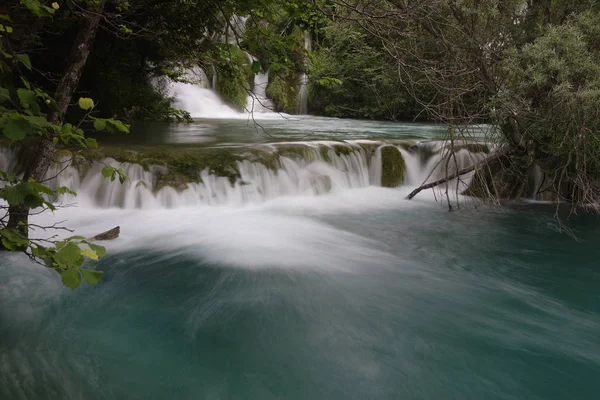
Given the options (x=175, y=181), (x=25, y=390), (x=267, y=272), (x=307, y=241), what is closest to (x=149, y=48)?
(x=175, y=181)

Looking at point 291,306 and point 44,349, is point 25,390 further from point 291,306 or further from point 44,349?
point 291,306

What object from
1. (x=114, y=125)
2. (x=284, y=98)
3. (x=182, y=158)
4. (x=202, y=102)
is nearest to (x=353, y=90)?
(x=284, y=98)

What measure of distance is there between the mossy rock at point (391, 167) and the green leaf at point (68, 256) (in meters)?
7.95

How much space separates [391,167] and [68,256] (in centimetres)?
821

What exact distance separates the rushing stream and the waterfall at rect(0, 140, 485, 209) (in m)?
0.04

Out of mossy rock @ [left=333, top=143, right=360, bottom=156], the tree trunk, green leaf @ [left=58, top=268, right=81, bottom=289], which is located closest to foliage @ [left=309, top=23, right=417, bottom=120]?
mossy rock @ [left=333, top=143, right=360, bottom=156]

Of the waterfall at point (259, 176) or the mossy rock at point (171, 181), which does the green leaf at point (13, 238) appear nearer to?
the waterfall at point (259, 176)

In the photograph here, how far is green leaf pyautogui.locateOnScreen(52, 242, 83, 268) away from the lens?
1556 mm

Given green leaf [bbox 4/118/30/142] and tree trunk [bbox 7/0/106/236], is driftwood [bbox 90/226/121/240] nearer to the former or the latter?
tree trunk [bbox 7/0/106/236]

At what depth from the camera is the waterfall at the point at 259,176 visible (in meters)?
6.41

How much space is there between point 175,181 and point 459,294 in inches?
173

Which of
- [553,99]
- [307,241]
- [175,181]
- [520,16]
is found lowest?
[307,241]

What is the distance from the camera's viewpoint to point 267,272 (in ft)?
15.0

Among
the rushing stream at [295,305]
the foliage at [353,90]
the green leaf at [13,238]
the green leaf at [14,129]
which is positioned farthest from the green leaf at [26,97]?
the foliage at [353,90]
